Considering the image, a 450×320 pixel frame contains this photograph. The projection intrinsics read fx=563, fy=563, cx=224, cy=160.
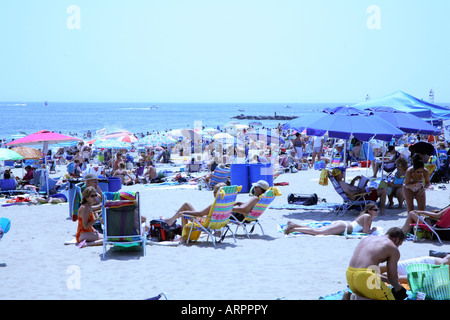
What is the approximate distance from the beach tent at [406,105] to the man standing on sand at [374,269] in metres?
9.32

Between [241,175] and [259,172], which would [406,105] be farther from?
[241,175]

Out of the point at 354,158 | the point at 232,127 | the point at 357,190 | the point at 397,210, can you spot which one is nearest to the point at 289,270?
the point at 357,190

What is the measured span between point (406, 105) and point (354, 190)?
18.8 ft

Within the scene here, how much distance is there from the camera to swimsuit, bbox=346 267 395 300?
4340 mm

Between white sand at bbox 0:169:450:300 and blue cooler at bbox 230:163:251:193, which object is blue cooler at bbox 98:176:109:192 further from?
blue cooler at bbox 230:163:251:193

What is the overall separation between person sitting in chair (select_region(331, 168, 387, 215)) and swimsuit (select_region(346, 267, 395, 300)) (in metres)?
5.15

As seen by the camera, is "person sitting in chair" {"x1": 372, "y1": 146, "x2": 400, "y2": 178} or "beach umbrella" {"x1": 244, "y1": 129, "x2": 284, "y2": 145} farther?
"beach umbrella" {"x1": 244, "y1": 129, "x2": 284, "y2": 145}

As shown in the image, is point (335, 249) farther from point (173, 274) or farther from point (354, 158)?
Result: point (354, 158)

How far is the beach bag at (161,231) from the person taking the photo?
7574 mm

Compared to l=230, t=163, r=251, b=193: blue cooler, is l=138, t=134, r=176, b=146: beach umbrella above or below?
above

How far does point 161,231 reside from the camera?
24.8 ft

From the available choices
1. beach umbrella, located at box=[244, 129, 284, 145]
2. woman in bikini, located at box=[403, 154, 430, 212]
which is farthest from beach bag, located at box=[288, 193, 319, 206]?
beach umbrella, located at box=[244, 129, 284, 145]

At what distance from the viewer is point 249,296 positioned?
16.5 ft

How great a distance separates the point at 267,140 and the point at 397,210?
11.0 metres
